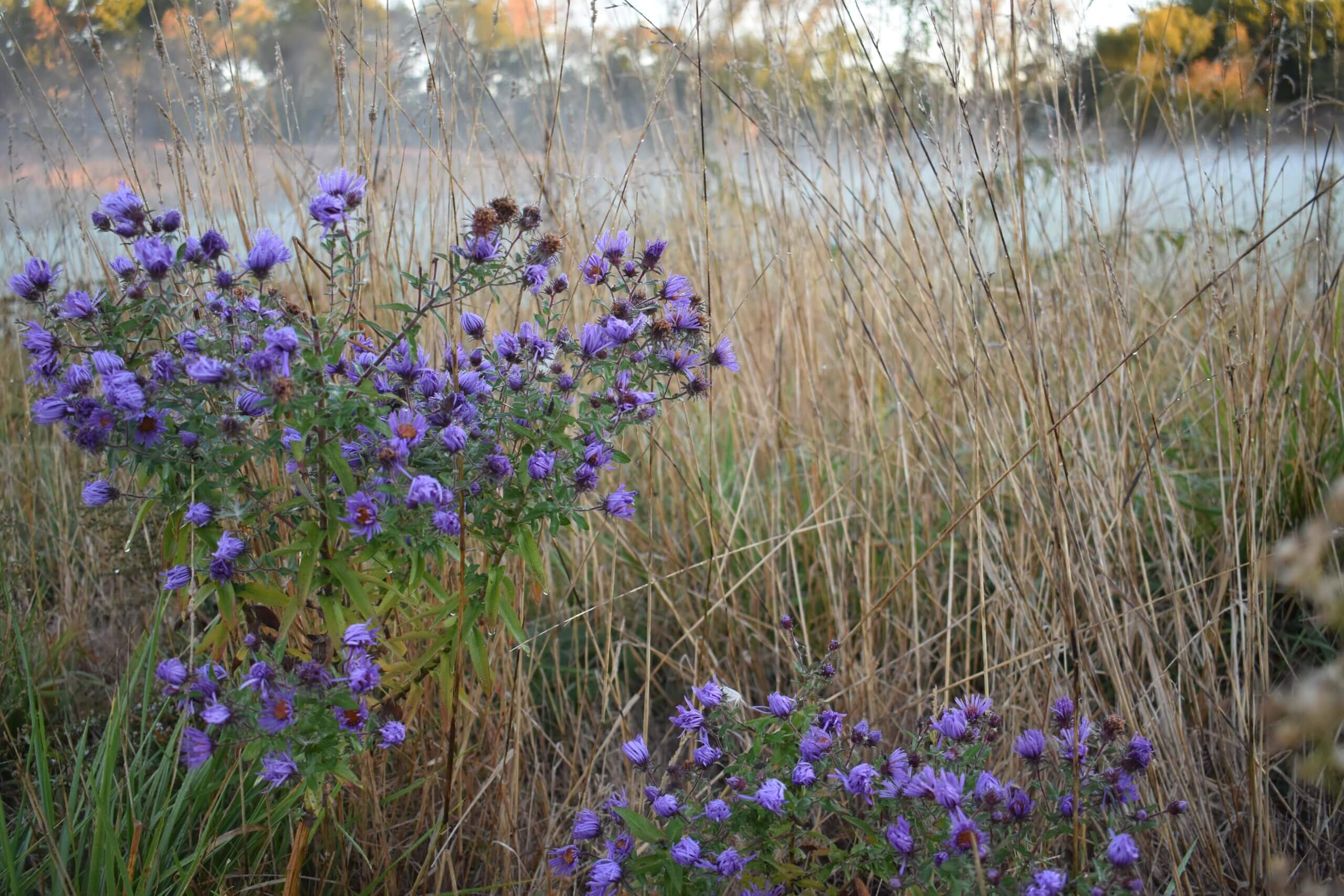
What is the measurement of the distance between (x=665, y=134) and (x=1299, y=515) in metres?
2.22

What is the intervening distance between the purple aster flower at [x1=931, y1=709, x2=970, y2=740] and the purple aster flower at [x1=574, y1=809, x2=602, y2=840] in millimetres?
469

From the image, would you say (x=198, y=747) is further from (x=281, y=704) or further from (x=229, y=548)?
(x=229, y=548)

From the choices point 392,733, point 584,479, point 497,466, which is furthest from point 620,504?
point 392,733

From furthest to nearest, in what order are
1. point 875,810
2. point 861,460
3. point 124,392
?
point 861,460 < point 875,810 < point 124,392

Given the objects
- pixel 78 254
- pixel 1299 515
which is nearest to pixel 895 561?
pixel 1299 515

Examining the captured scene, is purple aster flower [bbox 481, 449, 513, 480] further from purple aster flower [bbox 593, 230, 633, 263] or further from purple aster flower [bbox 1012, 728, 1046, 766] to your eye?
purple aster flower [bbox 1012, 728, 1046, 766]

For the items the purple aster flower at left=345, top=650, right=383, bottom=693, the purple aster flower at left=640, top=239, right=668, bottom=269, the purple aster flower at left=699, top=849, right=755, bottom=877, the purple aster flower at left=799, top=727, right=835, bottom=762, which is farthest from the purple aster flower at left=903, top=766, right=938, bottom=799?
the purple aster flower at left=640, top=239, right=668, bottom=269

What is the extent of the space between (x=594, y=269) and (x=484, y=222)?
0.25 meters

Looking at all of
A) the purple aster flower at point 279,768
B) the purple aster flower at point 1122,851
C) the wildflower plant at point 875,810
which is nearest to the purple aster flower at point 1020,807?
the wildflower plant at point 875,810

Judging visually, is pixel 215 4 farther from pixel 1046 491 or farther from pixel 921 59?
pixel 1046 491

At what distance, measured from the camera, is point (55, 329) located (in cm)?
113

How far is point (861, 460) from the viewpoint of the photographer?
2.32 metres

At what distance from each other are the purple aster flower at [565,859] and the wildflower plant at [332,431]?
10.5 inches

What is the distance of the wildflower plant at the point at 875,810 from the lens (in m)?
1.13
